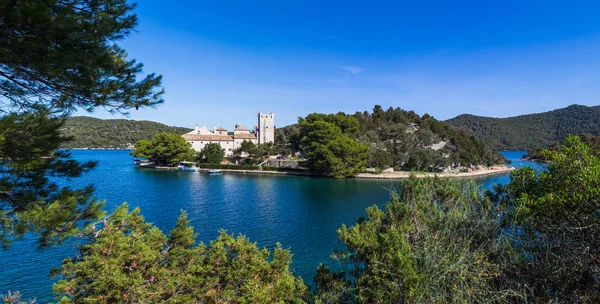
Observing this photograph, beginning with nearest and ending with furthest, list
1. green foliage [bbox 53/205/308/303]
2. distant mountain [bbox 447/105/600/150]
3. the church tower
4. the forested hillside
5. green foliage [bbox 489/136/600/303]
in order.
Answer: green foliage [bbox 489/136/600/303] < green foliage [bbox 53/205/308/303] < the forested hillside < the church tower < distant mountain [bbox 447/105/600/150]

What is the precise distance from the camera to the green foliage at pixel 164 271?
4.17 metres

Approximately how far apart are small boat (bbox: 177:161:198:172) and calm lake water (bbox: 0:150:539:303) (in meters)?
10.0

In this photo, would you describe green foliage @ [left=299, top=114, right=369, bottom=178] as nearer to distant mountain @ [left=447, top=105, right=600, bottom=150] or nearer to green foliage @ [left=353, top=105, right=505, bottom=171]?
green foliage @ [left=353, top=105, right=505, bottom=171]

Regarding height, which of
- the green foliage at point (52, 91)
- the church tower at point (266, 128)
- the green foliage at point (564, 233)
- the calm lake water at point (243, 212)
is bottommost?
the calm lake water at point (243, 212)

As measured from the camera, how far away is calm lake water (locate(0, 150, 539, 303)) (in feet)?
31.7

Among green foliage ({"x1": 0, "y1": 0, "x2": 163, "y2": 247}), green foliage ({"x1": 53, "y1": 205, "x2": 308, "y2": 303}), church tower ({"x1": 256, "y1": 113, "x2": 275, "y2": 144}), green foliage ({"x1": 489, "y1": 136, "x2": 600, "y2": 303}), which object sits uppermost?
church tower ({"x1": 256, "y1": 113, "x2": 275, "y2": 144})

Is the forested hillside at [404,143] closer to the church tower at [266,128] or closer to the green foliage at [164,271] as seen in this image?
the church tower at [266,128]

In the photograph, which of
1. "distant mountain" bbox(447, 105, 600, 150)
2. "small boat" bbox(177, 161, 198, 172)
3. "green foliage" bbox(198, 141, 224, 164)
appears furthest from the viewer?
"distant mountain" bbox(447, 105, 600, 150)

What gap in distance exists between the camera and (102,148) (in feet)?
345

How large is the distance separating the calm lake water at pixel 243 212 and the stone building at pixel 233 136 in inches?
802

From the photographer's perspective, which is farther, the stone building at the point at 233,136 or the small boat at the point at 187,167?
the stone building at the point at 233,136

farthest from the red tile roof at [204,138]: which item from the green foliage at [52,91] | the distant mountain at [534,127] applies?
the distant mountain at [534,127]

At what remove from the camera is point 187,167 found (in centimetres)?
4209

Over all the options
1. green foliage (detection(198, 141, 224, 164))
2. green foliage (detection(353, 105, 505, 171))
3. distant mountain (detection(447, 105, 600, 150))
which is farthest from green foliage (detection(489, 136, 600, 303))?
distant mountain (detection(447, 105, 600, 150))
